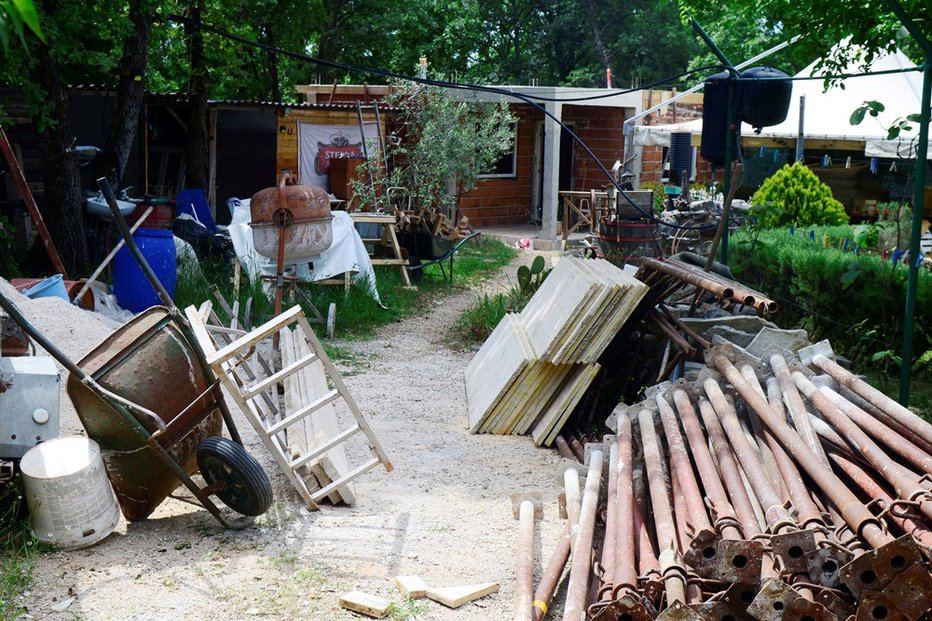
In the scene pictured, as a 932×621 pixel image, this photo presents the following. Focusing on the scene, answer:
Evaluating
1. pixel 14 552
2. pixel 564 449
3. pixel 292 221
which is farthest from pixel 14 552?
pixel 292 221

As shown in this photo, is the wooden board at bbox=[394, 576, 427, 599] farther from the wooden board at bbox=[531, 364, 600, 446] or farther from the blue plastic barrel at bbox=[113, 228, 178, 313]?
the blue plastic barrel at bbox=[113, 228, 178, 313]

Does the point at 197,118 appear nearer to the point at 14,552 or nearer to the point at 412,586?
the point at 14,552

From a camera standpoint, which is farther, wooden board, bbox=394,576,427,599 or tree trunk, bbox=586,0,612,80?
tree trunk, bbox=586,0,612,80

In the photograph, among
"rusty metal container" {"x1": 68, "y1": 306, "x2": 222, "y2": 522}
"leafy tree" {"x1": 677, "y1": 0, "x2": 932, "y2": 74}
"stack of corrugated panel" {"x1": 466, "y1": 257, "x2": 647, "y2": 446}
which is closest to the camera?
"rusty metal container" {"x1": 68, "y1": 306, "x2": 222, "y2": 522}

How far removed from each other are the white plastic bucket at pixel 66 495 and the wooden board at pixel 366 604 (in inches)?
56.4

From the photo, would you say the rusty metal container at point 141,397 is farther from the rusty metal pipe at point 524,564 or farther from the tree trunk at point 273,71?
the tree trunk at point 273,71

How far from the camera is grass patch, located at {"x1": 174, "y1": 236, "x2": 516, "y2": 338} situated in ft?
36.0

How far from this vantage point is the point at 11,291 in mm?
8375

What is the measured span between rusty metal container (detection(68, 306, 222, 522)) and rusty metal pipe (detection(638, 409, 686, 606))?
96.9 inches

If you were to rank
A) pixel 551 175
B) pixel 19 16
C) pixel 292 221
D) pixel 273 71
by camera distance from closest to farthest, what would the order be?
pixel 19 16 → pixel 292 221 → pixel 551 175 → pixel 273 71

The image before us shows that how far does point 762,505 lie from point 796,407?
1.19 metres

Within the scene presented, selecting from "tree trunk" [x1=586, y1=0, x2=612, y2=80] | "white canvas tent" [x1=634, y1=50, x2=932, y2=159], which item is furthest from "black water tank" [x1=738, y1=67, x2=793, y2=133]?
"tree trunk" [x1=586, y1=0, x2=612, y2=80]

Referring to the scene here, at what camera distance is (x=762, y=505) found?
14.1 ft

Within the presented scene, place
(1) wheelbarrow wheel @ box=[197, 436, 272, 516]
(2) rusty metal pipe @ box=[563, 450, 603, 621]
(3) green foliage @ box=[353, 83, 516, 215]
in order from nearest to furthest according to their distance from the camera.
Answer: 1. (2) rusty metal pipe @ box=[563, 450, 603, 621]
2. (1) wheelbarrow wheel @ box=[197, 436, 272, 516]
3. (3) green foliage @ box=[353, 83, 516, 215]
